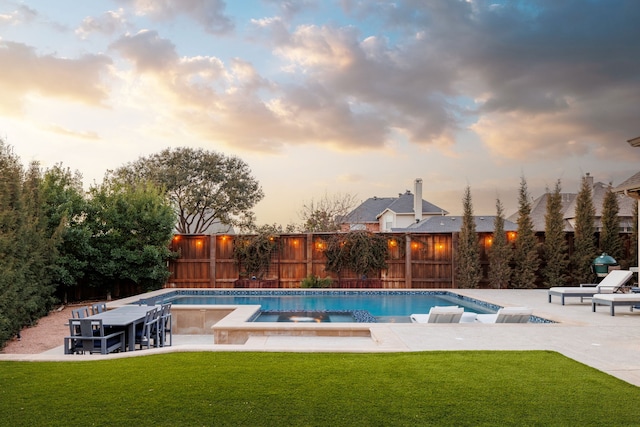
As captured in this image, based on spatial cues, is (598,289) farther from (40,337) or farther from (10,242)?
(10,242)

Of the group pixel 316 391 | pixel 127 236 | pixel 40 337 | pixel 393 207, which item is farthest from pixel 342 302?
pixel 393 207

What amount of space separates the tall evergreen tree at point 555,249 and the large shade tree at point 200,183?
20.4 metres

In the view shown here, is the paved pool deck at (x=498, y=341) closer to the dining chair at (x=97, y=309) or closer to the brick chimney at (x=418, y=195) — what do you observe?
the dining chair at (x=97, y=309)

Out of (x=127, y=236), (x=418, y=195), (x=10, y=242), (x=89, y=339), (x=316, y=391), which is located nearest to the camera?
(x=316, y=391)

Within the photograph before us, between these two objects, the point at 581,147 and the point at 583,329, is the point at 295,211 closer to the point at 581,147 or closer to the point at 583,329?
the point at 581,147

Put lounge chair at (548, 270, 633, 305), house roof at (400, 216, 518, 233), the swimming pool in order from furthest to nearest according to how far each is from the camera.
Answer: house roof at (400, 216, 518, 233) → the swimming pool → lounge chair at (548, 270, 633, 305)

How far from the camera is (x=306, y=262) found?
1938cm

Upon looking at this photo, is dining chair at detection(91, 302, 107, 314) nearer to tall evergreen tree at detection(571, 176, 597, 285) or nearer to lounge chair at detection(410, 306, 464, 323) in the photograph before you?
lounge chair at detection(410, 306, 464, 323)

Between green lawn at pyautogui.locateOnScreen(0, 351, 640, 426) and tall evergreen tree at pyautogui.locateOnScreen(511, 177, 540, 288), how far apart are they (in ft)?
40.8

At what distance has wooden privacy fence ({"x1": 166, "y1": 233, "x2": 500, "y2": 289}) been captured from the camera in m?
19.1

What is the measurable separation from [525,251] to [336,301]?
747 cm

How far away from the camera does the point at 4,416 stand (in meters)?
4.20

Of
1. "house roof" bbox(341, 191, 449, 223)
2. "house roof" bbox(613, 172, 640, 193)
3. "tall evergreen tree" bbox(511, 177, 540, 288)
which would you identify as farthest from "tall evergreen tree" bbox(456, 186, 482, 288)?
"house roof" bbox(341, 191, 449, 223)

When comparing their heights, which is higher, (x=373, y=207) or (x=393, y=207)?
(x=373, y=207)
